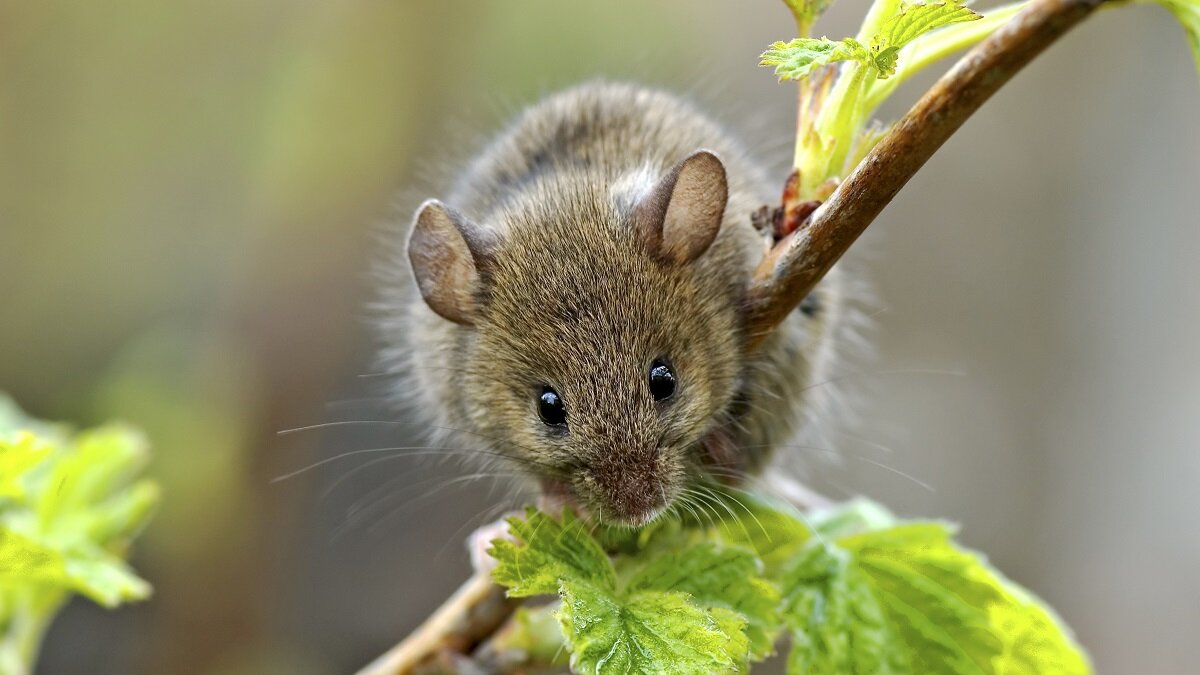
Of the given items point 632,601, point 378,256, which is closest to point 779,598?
point 632,601

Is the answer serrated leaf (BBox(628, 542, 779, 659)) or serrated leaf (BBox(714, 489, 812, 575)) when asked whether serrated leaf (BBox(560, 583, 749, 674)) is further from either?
serrated leaf (BBox(714, 489, 812, 575))

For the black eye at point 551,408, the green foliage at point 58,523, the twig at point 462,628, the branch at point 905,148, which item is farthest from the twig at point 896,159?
the green foliage at point 58,523

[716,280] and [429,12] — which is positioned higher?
[429,12]

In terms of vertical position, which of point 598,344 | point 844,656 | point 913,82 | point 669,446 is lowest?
point 844,656

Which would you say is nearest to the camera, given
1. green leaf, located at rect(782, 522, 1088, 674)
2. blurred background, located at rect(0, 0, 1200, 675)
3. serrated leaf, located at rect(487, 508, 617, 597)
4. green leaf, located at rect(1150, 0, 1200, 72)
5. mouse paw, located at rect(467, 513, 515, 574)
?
green leaf, located at rect(1150, 0, 1200, 72)

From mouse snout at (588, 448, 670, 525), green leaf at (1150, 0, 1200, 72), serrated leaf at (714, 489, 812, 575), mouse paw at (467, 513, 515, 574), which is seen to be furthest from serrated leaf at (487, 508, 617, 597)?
green leaf at (1150, 0, 1200, 72)

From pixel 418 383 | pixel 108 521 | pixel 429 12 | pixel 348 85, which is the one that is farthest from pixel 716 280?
pixel 429 12

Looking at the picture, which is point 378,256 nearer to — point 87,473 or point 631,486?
point 87,473

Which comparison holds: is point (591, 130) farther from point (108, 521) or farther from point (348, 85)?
point (348, 85)
